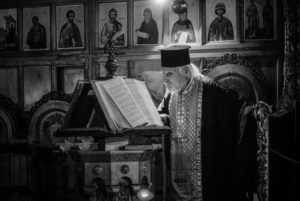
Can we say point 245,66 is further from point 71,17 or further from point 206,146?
point 71,17

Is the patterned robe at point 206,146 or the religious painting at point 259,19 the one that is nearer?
the patterned robe at point 206,146

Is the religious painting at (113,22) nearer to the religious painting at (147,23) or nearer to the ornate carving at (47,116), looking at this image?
the religious painting at (147,23)

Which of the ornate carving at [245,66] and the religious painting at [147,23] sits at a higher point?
the religious painting at [147,23]

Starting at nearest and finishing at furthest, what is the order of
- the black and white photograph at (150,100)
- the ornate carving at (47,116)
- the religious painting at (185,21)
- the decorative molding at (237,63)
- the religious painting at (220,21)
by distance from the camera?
the black and white photograph at (150,100) < the decorative molding at (237,63) < the religious painting at (220,21) < the religious painting at (185,21) < the ornate carving at (47,116)

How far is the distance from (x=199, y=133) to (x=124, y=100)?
1196 mm

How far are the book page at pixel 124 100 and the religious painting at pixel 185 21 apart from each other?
2.49 metres

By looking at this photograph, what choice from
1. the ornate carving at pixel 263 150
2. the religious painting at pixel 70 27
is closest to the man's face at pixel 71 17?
the religious painting at pixel 70 27

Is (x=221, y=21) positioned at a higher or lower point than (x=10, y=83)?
higher

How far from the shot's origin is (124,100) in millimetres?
4305

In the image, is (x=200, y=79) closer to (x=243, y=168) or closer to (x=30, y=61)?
(x=243, y=168)

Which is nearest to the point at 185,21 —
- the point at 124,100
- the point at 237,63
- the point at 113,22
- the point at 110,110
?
the point at 237,63

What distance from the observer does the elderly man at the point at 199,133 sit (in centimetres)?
507

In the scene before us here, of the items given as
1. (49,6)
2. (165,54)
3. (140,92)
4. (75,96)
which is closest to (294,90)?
(165,54)

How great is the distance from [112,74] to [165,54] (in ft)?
2.62
